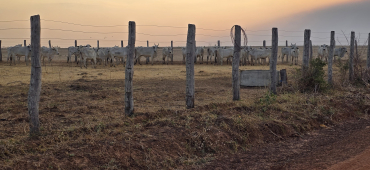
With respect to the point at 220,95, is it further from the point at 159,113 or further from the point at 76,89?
the point at 76,89

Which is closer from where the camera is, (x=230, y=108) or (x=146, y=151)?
(x=146, y=151)

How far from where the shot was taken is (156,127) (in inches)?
302

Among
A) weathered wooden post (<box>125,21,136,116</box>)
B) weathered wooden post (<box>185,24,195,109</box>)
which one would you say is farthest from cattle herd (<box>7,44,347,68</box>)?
weathered wooden post (<box>125,21,136,116</box>)

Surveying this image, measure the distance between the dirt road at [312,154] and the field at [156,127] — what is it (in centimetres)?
8

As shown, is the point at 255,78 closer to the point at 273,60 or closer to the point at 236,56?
the point at 273,60

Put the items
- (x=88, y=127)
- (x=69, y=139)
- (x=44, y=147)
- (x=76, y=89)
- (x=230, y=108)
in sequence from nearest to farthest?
(x=44, y=147) → (x=69, y=139) → (x=88, y=127) → (x=230, y=108) → (x=76, y=89)

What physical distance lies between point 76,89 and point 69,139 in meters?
7.90

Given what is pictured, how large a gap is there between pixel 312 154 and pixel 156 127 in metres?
3.29

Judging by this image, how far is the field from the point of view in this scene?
6.02 meters

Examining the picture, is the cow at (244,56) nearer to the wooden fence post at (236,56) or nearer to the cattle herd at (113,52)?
the cattle herd at (113,52)

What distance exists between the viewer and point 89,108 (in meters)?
10.3

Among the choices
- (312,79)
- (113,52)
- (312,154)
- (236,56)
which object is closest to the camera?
(312,154)

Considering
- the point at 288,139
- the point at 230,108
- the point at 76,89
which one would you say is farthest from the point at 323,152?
the point at 76,89

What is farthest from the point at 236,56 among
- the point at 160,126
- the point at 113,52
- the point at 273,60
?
the point at 113,52
